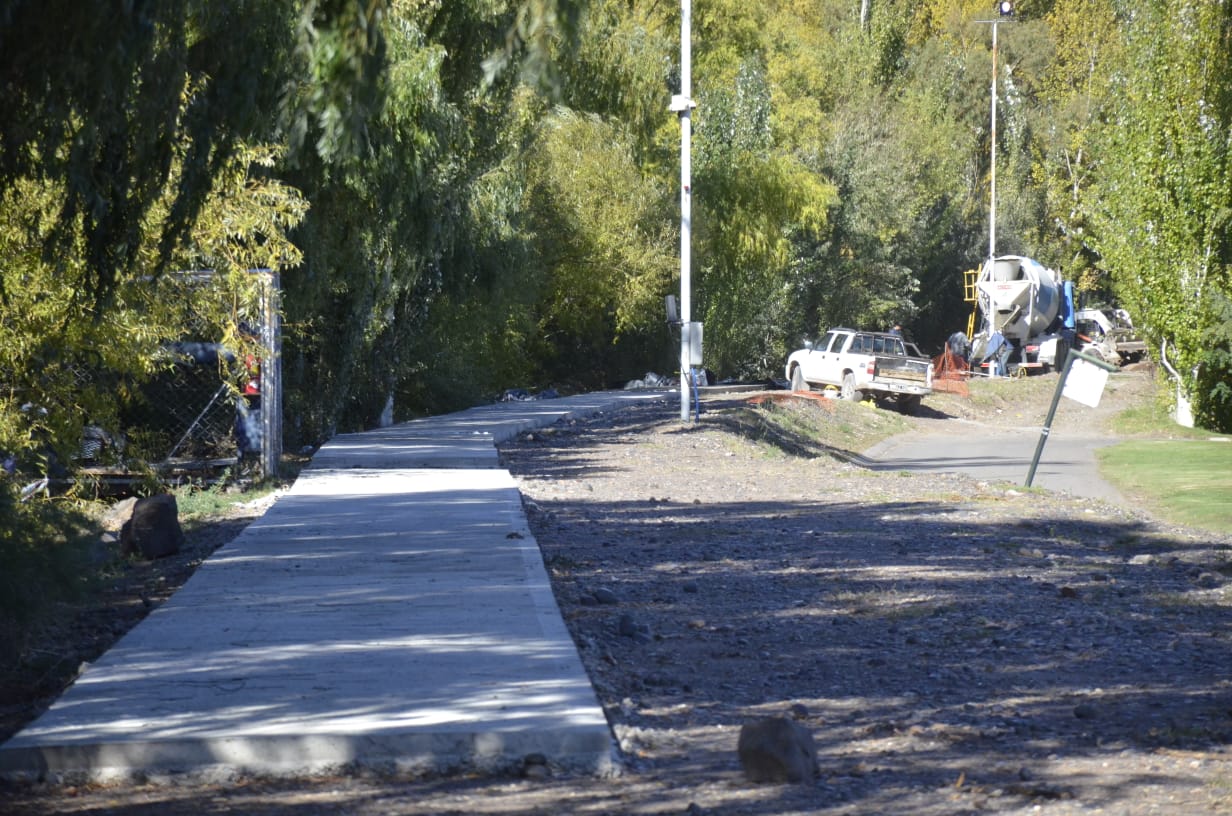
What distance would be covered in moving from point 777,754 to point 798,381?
3646 cm

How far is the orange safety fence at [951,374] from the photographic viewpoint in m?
43.6

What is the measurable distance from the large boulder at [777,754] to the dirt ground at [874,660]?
6cm

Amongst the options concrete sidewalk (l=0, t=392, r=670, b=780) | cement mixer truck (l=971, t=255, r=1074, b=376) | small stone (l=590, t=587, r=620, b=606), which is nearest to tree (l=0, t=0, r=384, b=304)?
concrete sidewalk (l=0, t=392, r=670, b=780)

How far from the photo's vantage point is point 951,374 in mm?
48344

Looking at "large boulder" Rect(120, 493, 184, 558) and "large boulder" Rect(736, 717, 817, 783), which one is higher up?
"large boulder" Rect(736, 717, 817, 783)

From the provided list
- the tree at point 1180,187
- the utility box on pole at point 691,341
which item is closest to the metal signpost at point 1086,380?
the utility box on pole at point 691,341

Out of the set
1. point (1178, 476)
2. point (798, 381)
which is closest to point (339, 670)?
point (1178, 476)

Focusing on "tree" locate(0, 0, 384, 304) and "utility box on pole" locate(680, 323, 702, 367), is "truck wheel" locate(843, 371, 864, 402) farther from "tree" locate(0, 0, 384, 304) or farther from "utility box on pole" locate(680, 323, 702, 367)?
"tree" locate(0, 0, 384, 304)

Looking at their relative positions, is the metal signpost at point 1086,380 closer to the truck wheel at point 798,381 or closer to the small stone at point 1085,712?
the small stone at point 1085,712

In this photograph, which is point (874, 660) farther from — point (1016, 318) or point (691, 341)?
point (1016, 318)

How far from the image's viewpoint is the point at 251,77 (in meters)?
8.30

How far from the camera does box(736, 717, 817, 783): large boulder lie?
18.0 feet

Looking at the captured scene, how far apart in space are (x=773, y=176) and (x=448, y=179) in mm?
24179

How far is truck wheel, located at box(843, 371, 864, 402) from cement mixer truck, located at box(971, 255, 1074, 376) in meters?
13.5
